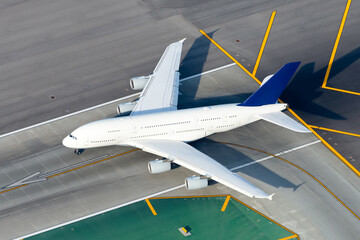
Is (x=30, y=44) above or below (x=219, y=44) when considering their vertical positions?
above

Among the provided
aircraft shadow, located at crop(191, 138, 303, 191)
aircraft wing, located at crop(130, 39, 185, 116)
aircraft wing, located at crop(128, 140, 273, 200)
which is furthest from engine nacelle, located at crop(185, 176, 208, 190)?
aircraft wing, located at crop(130, 39, 185, 116)

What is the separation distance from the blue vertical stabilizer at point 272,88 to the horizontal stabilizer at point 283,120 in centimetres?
137

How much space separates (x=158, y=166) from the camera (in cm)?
5866

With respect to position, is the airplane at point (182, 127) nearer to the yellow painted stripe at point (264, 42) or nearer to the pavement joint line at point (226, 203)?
the pavement joint line at point (226, 203)

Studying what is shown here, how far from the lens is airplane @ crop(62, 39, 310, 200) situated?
58688 mm

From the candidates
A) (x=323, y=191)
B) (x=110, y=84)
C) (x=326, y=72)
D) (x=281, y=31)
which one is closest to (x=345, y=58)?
(x=326, y=72)

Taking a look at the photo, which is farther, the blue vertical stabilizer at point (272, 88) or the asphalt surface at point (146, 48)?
the asphalt surface at point (146, 48)

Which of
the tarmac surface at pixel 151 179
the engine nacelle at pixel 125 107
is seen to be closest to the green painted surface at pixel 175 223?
the tarmac surface at pixel 151 179

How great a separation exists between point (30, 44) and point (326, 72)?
3742 cm

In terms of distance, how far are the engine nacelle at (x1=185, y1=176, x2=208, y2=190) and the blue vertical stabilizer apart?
997 centimetres

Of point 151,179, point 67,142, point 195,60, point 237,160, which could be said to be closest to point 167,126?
point 151,179

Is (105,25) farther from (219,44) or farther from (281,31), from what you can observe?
(281,31)

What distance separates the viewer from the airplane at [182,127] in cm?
5869

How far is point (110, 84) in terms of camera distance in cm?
7144
